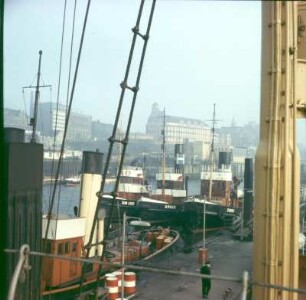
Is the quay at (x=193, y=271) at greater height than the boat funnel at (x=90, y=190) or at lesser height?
lesser

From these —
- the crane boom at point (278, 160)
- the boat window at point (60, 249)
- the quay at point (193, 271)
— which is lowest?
the quay at point (193, 271)

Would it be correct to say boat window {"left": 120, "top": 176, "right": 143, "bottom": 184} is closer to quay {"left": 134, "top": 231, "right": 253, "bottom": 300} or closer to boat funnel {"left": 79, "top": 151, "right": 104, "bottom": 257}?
quay {"left": 134, "top": 231, "right": 253, "bottom": 300}

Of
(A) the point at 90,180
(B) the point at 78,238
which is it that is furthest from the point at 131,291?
(A) the point at 90,180

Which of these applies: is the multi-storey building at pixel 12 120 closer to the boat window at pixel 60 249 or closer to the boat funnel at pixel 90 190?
the boat funnel at pixel 90 190

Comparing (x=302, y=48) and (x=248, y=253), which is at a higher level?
(x=302, y=48)

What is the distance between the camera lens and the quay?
31.6ft

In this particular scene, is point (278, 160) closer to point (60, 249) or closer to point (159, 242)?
point (60, 249)

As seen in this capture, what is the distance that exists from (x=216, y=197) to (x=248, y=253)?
53.9 ft

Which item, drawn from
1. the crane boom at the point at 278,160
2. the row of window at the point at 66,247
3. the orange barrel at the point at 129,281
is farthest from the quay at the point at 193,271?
the crane boom at the point at 278,160

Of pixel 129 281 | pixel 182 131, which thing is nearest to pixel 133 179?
pixel 129 281

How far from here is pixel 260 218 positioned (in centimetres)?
399

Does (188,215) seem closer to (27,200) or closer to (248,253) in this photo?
(248,253)

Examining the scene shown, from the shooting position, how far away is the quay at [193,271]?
9.62 m

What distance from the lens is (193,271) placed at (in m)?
12.4
